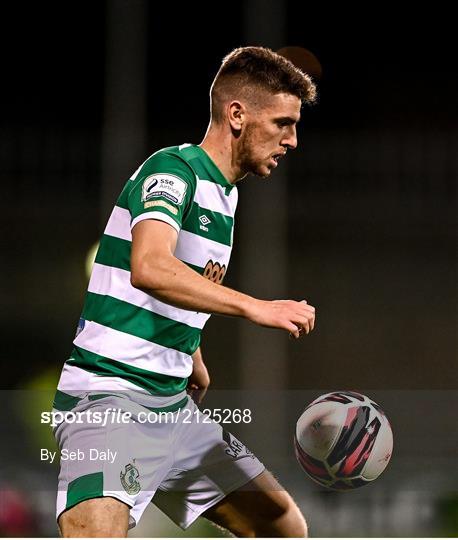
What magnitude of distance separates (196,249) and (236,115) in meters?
0.40

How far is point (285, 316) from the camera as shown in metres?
2.01

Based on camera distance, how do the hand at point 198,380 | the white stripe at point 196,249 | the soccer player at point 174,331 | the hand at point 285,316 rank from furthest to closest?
the hand at point 198,380, the white stripe at point 196,249, the soccer player at point 174,331, the hand at point 285,316

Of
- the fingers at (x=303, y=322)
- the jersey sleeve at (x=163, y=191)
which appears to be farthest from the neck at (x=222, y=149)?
the fingers at (x=303, y=322)

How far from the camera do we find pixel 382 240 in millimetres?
8719

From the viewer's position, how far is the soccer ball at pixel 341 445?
3.05m

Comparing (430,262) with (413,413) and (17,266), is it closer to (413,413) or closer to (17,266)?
(413,413)

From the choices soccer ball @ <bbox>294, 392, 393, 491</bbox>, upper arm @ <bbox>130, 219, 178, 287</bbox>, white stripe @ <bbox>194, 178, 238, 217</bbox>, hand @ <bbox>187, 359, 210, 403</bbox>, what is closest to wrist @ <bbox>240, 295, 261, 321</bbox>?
upper arm @ <bbox>130, 219, 178, 287</bbox>

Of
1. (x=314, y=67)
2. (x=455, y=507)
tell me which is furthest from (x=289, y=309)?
(x=314, y=67)

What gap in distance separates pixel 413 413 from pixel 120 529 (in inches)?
220

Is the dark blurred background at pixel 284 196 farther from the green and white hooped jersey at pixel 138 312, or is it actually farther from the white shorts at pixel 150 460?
the green and white hooped jersey at pixel 138 312

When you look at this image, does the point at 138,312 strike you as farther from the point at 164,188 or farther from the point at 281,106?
the point at 281,106

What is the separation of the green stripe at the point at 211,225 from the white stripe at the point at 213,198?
1 centimetres

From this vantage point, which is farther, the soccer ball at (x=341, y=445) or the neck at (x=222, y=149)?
the soccer ball at (x=341, y=445)

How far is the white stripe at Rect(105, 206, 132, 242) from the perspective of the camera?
2.48m
